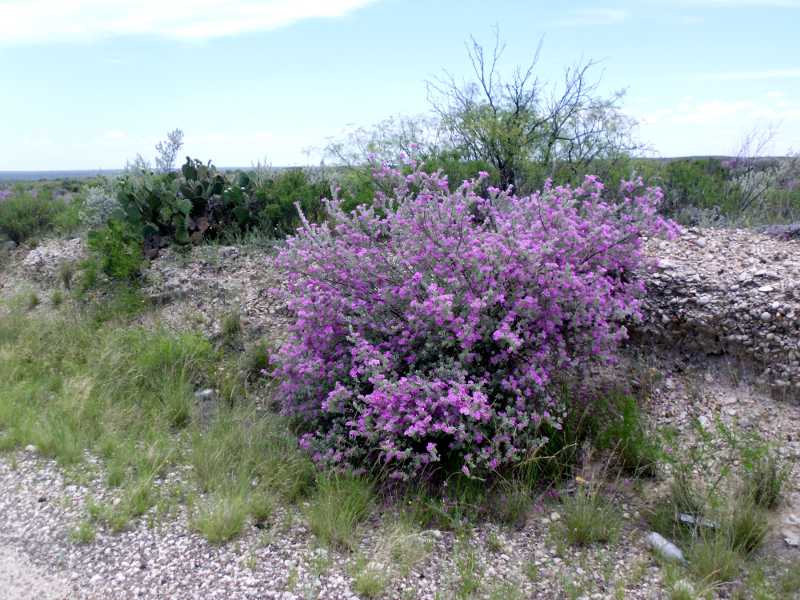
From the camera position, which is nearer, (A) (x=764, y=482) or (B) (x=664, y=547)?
(B) (x=664, y=547)

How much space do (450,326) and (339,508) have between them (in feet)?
4.17

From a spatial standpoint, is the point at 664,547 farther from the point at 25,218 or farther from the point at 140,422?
the point at 25,218

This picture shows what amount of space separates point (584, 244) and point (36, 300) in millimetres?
7141

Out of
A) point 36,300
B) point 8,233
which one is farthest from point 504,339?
point 8,233

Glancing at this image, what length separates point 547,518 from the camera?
4211 mm

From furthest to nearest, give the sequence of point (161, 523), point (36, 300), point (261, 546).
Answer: point (36, 300) → point (161, 523) → point (261, 546)

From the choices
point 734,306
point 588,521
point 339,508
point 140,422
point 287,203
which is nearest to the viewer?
point 588,521

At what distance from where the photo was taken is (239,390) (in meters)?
6.16

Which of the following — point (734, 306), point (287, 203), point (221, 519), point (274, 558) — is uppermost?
point (287, 203)

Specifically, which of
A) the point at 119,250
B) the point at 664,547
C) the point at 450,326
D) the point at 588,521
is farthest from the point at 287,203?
the point at 664,547

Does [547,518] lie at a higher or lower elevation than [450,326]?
lower

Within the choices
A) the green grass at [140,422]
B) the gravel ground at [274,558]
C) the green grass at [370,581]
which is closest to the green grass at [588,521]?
the gravel ground at [274,558]

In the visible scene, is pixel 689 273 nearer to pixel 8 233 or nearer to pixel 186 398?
pixel 186 398

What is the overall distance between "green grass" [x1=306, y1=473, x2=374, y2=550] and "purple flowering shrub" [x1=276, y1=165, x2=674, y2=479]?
14cm
